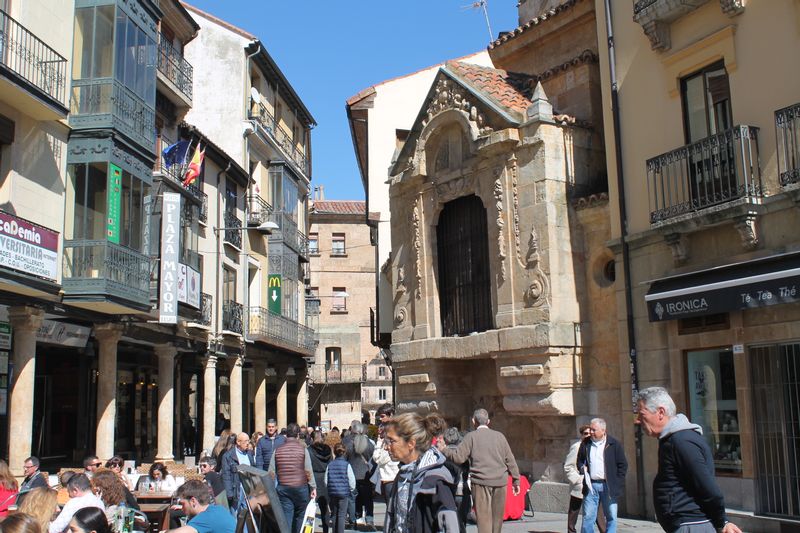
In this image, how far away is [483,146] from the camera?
15375 millimetres

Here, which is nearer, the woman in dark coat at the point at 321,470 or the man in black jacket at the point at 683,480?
the man in black jacket at the point at 683,480

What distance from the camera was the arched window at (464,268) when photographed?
1617cm

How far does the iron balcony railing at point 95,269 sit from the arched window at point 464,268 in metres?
6.99

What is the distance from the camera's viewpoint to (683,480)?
4.96 metres

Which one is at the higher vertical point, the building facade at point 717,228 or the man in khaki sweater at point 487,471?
the building facade at point 717,228

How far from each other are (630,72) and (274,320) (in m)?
21.6

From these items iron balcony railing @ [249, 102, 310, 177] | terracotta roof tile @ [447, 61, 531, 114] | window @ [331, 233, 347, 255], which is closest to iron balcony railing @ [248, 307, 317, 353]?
iron balcony railing @ [249, 102, 310, 177]

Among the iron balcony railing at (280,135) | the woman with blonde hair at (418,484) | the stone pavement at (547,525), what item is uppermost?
the iron balcony railing at (280,135)

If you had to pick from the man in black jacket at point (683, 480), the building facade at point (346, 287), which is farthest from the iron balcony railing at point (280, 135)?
the man in black jacket at point (683, 480)

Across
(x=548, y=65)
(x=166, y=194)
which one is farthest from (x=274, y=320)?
(x=548, y=65)

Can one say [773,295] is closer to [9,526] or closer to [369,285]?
[9,526]

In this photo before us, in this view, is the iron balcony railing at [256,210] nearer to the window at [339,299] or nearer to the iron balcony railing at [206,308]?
the iron balcony railing at [206,308]

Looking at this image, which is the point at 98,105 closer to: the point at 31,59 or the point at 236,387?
the point at 31,59

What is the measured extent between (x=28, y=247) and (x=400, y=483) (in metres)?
12.6
